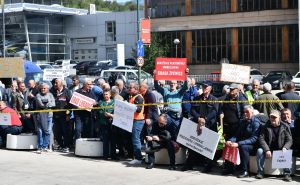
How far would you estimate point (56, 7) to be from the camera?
69.2 m

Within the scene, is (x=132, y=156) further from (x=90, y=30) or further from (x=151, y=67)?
(x=90, y=30)

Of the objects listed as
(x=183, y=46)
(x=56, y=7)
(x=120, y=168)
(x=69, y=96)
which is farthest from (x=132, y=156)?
(x=56, y=7)

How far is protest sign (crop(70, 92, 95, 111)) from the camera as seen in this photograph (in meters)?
14.9

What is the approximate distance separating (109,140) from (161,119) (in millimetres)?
1969

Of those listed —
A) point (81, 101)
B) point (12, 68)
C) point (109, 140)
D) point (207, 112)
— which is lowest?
point (109, 140)

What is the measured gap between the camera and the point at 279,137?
11.3 meters

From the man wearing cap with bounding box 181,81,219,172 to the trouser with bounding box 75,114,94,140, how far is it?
357 cm

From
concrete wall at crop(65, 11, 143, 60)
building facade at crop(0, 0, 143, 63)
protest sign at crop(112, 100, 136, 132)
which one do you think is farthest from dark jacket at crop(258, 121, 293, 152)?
concrete wall at crop(65, 11, 143, 60)

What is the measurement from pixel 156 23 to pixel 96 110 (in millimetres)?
48272

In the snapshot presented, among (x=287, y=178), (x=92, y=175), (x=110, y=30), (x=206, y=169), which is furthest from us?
(x=110, y=30)

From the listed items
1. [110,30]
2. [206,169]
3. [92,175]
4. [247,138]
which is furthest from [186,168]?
[110,30]

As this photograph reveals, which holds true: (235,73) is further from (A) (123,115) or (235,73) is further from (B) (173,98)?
(A) (123,115)

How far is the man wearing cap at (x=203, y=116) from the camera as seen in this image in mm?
12461

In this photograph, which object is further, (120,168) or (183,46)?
(183,46)
